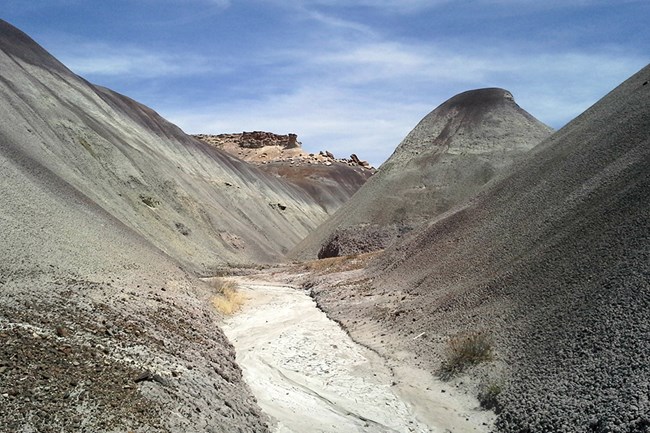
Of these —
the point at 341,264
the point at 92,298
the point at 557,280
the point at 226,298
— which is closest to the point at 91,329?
the point at 92,298

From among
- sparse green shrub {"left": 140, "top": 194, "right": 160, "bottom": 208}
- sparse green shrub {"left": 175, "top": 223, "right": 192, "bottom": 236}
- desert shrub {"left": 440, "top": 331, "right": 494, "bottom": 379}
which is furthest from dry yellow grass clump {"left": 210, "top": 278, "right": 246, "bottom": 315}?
sparse green shrub {"left": 140, "top": 194, "right": 160, "bottom": 208}

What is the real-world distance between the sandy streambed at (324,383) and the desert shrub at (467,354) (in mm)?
723

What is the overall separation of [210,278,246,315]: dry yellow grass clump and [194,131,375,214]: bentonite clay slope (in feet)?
252

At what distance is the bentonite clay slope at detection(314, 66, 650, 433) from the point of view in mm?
9672

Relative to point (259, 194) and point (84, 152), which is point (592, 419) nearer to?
point (84, 152)

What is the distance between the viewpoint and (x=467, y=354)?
501 inches

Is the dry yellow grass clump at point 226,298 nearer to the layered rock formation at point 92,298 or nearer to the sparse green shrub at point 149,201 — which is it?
the layered rock formation at point 92,298

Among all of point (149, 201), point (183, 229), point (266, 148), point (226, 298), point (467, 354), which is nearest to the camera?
point (467, 354)

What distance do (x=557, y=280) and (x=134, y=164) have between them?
118ft

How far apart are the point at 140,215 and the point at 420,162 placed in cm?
2842

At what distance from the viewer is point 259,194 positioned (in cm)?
7256

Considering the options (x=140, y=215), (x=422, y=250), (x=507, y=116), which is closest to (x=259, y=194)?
(x=507, y=116)

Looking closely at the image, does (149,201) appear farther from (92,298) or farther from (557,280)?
(557,280)

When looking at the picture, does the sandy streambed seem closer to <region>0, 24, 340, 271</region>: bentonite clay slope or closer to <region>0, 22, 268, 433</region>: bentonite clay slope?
<region>0, 22, 268, 433</region>: bentonite clay slope
